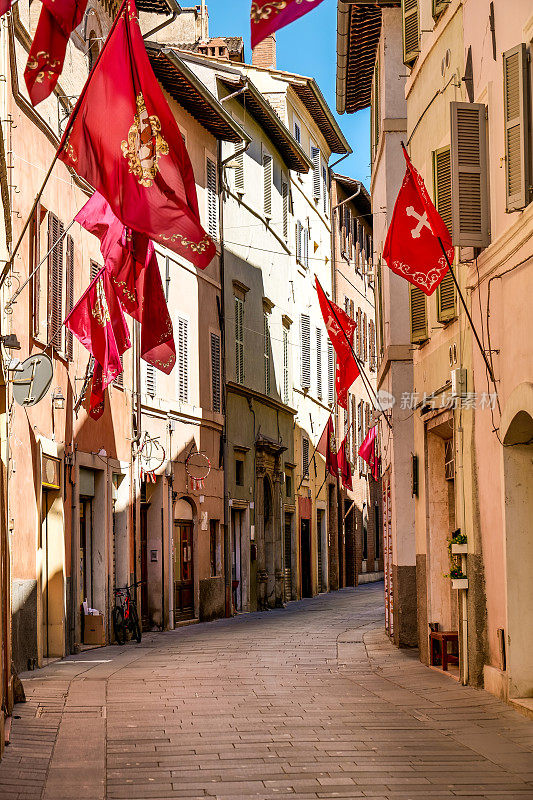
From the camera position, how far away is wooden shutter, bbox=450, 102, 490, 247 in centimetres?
1238

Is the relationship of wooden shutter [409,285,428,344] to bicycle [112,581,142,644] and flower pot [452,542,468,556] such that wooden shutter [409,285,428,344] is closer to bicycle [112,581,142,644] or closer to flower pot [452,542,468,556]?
flower pot [452,542,468,556]

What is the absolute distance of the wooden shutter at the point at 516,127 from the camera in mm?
10797

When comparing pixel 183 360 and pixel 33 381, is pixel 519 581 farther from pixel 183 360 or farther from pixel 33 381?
pixel 183 360

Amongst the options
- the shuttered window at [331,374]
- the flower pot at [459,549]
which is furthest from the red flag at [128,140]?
the shuttered window at [331,374]

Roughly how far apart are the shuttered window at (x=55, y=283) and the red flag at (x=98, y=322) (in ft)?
5.28

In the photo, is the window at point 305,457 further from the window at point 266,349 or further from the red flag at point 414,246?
the red flag at point 414,246

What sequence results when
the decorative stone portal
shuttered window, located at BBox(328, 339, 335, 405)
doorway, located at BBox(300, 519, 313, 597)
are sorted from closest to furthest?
the decorative stone portal < doorway, located at BBox(300, 519, 313, 597) < shuttered window, located at BBox(328, 339, 335, 405)

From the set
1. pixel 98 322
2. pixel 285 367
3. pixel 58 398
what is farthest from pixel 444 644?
pixel 285 367

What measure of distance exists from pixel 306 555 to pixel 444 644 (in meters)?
23.0

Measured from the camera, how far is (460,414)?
13.8 metres

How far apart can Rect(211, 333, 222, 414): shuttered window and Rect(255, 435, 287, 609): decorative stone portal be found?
10.2 ft

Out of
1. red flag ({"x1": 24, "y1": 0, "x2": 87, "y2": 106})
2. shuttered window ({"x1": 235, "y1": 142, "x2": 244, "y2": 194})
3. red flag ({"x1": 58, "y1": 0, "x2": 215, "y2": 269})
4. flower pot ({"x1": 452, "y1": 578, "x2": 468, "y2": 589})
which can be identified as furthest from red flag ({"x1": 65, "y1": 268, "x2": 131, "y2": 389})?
shuttered window ({"x1": 235, "y1": 142, "x2": 244, "y2": 194})

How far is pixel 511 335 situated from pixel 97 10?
1202 cm

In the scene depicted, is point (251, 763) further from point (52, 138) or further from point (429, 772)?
point (52, 138)
